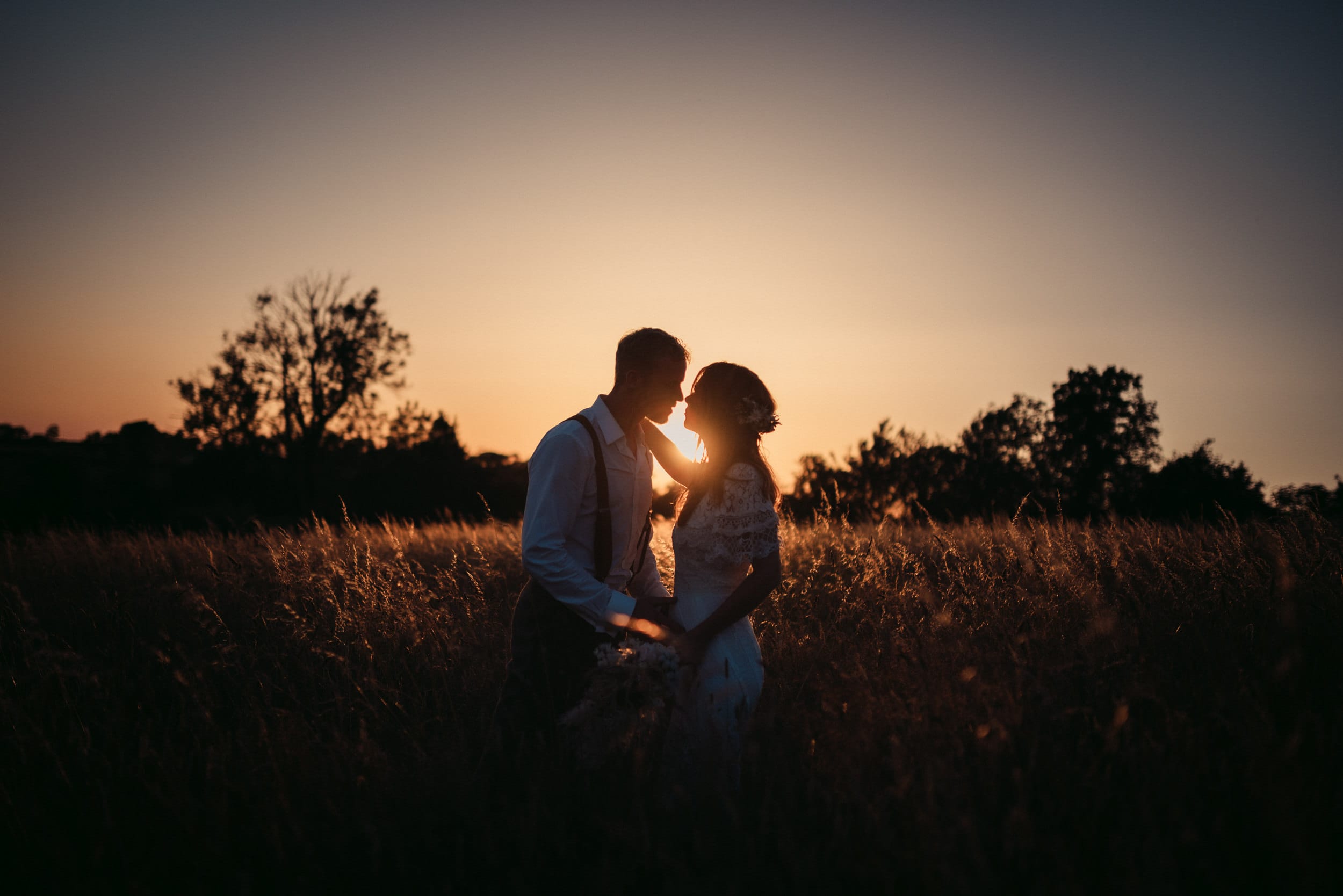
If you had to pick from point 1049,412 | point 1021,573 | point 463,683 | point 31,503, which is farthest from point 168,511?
point 1049,412

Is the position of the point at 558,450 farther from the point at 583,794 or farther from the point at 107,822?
the point at 107,822

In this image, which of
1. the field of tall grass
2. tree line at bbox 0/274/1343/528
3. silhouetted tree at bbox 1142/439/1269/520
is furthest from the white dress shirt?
silhouetted tree at bbox 1142/439/1269/520

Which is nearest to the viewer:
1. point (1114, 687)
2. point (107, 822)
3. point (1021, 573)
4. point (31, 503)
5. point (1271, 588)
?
point (107, 822)

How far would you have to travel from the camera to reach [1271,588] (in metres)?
4.54

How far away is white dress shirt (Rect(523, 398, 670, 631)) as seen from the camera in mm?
2904

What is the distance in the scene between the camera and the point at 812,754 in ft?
9.23

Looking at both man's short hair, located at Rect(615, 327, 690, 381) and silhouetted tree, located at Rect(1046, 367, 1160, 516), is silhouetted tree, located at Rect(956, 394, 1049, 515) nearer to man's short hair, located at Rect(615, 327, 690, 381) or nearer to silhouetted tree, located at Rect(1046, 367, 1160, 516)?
silhouetted tree, located at Rect(1046, 367, 1160, 516)

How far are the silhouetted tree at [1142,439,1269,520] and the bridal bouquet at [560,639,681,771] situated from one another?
39.0m

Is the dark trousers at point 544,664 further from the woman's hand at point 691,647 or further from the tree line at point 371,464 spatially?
the tree line at point 371,464

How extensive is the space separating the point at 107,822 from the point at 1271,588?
6.45 metres

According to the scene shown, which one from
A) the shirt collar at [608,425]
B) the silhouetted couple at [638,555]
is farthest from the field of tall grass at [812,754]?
the shirt collar at [608,425]

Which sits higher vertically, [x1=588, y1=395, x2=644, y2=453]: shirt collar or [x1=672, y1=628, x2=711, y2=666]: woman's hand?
[x1=588, y1=395, x2=644, y2=453]: shirt collar

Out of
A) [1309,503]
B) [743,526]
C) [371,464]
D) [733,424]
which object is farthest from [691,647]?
[371,464]

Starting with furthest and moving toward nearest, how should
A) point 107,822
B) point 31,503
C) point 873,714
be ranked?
point 31,503
point 873,714
point 107,822
